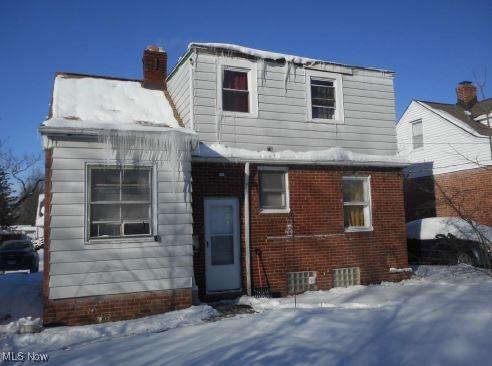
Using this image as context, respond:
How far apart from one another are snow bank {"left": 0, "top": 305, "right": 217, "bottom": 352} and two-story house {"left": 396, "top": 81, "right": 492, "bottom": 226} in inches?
493

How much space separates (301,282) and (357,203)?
8.27 ft

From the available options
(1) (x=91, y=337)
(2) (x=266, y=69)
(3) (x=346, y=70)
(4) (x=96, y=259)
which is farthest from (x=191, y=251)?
(3) (x=346, y=70)

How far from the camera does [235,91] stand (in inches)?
407

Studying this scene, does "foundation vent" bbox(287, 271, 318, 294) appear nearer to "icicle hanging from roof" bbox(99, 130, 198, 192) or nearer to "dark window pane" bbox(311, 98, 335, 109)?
"icicle hanging from roof" bbox(99, 130, 198, 192)

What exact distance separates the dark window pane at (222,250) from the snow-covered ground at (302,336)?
1.29 meters

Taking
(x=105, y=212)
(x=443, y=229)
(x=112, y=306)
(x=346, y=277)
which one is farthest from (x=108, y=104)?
(x=443, y=229)

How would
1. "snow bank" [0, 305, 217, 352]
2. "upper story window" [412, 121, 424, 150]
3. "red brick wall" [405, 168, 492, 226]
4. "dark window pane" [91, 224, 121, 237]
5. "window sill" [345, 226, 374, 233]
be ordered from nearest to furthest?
1. "snow bank" [0, 305, 217, 352]
2. "dark window pane" [91, 224, 121, 237]
3. "window sill" [345, 226, 374, 233]
4. "red brick wall" [405, 168, 492, 226]
5. "upper story window" [412, 121, 424, 150]

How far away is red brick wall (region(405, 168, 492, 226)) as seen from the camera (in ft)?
55.5

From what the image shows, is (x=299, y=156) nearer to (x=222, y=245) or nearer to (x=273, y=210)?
(x=273, y=210)

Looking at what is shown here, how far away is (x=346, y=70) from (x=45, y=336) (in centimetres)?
914

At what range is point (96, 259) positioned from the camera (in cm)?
776

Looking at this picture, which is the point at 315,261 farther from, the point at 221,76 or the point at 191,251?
the point at 221,76

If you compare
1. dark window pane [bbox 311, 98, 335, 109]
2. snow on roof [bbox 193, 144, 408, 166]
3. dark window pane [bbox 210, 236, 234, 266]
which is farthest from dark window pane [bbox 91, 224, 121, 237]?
dark window pane [bbox 311, 98, 335, 109]

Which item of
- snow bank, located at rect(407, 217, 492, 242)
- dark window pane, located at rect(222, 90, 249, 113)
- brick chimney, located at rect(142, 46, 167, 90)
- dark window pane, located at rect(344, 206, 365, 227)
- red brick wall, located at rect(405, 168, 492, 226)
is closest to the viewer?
dark window pane, located at rect(222, 90, 249, 113)
